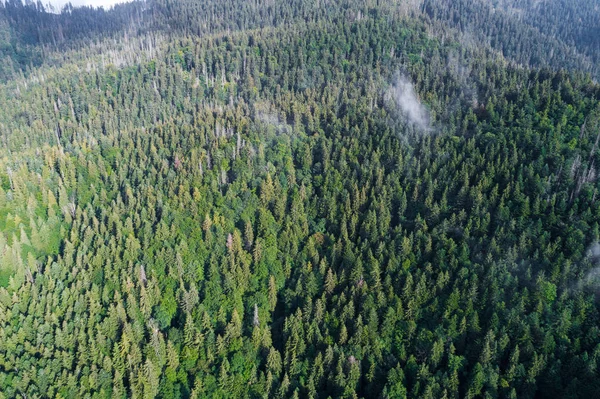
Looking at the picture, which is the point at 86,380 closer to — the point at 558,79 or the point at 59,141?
the point at 59,141

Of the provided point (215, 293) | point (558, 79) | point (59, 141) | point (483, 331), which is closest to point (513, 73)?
point (558, 79)

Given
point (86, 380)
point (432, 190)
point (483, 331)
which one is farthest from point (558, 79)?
point (86, 380)

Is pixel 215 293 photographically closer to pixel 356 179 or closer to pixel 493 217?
pixel 356 179

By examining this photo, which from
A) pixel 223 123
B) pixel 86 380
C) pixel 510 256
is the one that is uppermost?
pixel 223 123

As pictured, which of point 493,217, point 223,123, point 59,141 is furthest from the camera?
point 59,141

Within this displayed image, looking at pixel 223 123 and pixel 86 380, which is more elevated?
pixel 223 123

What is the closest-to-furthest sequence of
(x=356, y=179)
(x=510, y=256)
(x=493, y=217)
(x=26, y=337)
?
1. (x=26, y=337)
2. (x=510, y=256)
3. (x=493, y=217)
4. (x=356, y=179)

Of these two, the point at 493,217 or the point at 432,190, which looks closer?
Result: the point at 493,217
